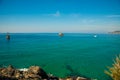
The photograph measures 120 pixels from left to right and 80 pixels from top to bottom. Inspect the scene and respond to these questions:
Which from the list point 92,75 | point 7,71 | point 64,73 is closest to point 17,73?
point 7,71

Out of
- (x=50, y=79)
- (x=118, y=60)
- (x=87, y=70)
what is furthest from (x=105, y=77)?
(x=118, y=60)

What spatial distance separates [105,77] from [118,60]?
54.7ft

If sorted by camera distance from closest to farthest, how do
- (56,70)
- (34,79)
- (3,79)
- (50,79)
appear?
(3,79)
(34,79)
(50,79)
(56,70)

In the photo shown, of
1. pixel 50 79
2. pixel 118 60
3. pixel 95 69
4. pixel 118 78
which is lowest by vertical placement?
pixel 95 69

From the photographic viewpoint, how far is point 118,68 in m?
12.6

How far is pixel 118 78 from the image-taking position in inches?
494

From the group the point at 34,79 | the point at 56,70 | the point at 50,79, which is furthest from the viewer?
the point at 56,70

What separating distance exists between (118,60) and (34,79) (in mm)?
8391

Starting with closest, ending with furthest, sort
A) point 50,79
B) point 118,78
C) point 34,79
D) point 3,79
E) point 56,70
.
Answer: point 118,78 → point 3,79 → point 34,79 → point 50,79 → point 56,70

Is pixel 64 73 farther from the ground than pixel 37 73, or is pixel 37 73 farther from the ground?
pixel 37 73

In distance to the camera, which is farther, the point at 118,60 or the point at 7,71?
the point at 7,71

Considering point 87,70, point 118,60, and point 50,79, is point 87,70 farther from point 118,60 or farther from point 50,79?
point 118,60

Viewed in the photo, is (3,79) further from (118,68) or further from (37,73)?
(118,68)

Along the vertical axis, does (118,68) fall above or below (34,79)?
above
